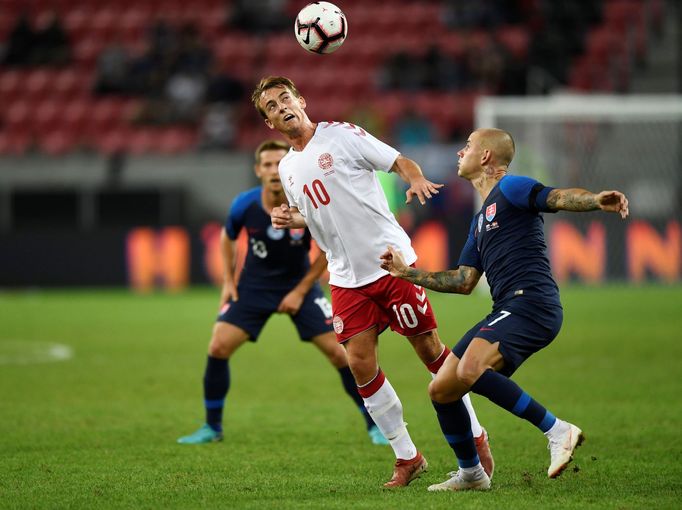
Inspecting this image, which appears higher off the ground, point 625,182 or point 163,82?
point 163,82

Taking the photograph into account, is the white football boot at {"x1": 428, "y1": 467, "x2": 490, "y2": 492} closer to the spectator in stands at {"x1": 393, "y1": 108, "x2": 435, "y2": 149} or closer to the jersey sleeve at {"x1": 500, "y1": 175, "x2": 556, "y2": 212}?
the jersey sleeve at {"x1": 500, "y1": 175, "x2": 556, "y2": 212}

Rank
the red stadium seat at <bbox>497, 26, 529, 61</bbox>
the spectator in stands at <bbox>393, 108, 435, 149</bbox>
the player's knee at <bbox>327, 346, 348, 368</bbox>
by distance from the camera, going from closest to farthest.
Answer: the player's knee at <bbox>327, 346, 348, 368</bbox> → the spectator in stands at <bbox>393, 108, 435, 149</bbox> → the red stadium seat at <bbox>497, 26, 529, 61</bbox>

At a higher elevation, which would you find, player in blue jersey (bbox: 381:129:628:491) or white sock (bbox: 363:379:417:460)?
player in blue jersey (bbox: 381:129:628:491)

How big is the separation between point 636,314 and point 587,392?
659 cm

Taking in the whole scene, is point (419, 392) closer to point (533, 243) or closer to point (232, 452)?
point (232, 452)

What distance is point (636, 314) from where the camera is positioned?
16.1 meters

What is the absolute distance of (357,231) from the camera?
20.9 ft

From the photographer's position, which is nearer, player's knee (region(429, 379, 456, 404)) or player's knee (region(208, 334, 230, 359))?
player's knee (region(429, 379, 456, 404))

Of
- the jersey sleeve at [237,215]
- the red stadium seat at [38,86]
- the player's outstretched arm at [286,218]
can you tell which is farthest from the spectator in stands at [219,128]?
the player's outstretched arm at [286,218]

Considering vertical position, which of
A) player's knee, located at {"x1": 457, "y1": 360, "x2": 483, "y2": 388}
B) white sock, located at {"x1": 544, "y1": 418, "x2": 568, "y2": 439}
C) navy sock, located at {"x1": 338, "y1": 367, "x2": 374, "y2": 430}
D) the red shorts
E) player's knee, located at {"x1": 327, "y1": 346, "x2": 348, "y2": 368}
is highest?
the red shorts

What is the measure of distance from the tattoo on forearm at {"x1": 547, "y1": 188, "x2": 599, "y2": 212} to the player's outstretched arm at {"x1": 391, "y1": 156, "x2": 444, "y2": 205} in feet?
2.01

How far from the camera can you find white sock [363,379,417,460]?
6.37 m

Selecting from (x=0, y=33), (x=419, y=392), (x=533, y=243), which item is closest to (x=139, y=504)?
(x=533, y=243)

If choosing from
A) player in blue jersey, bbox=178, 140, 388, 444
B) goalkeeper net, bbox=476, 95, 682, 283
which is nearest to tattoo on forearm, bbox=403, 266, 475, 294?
player in blue jersey, bbox=178, 140, 388, 444
